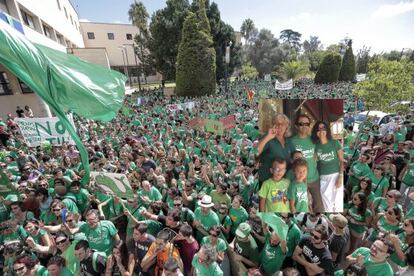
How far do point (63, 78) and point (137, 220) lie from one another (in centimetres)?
269

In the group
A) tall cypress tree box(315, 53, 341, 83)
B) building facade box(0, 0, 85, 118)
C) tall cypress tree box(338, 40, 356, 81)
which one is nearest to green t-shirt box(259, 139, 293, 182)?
building facade box(0, 0, 85, 118)

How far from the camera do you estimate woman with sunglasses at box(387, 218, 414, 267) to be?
3168mm

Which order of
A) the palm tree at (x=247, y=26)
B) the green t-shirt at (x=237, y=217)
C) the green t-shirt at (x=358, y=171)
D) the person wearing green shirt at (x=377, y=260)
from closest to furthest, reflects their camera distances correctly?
the person wearing green shirt at (x=377, y=260)
the green t-shirt at (x=237, y=217)
the green t-shirt at (x=358, y=171)
the palm tree at (x=247, y=26)

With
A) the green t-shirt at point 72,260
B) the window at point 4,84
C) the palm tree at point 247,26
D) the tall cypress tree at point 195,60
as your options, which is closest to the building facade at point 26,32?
the window at point 4,84

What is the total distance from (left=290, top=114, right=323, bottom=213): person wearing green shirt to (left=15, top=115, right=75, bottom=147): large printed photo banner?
637cm

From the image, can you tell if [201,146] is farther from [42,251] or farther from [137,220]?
[42,251]

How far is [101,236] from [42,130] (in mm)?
4553

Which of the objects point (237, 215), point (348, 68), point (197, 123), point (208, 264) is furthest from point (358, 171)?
point (348, 68)

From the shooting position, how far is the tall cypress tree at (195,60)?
24.1m

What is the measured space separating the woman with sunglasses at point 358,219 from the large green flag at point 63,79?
14.8 ft

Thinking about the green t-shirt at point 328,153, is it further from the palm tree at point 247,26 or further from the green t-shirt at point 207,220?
the palm tree at point 247,26

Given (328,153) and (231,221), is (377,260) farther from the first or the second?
(231,221)

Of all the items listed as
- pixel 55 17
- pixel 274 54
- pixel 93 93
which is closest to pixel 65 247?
pixel 93 93

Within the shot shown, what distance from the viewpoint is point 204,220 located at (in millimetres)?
4219
